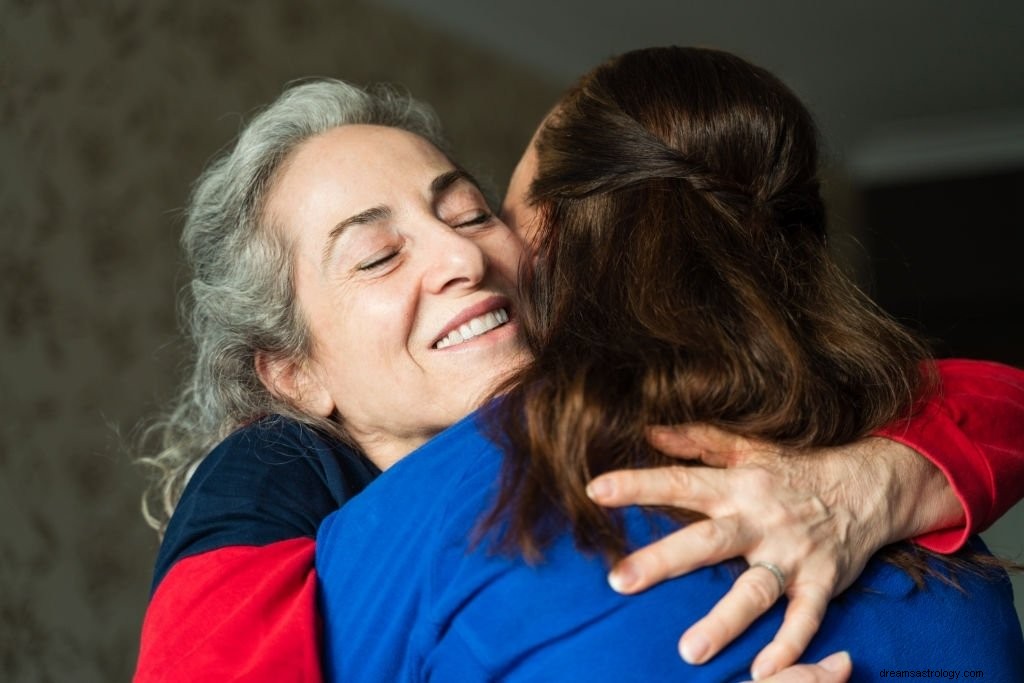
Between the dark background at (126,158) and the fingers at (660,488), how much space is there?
499 mm

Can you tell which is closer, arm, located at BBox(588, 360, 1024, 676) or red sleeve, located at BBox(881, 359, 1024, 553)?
arm, located at BBox(588, 360, 1024, 676)

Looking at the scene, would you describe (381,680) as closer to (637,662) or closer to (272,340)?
(637,662)

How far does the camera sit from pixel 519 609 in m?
0.99

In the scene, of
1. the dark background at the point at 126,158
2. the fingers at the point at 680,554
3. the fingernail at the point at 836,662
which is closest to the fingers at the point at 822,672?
the fingernail at the point at 836,662

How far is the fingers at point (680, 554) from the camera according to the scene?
98cm

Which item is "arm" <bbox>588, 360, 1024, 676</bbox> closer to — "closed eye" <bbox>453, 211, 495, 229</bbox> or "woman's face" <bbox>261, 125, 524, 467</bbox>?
"woman's face" <bbox>261, 125, 524, 467</bbox>

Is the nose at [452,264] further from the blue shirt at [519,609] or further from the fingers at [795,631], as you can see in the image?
the fingers at [795,631]

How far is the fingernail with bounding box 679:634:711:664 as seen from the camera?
38.5 inches

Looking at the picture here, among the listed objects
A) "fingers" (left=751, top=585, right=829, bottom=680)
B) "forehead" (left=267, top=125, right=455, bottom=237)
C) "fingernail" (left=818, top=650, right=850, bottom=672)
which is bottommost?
"fingernail" (left=818, top=650, right=850, bottom=672)

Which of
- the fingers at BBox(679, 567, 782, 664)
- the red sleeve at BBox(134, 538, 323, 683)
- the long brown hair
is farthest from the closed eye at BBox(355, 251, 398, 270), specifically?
the fingers at BBox(679, 567, 782, 664)

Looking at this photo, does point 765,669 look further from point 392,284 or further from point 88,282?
point 88,282

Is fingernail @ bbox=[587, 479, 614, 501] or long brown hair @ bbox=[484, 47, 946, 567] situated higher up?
long brown hair @ bbox=[484, 47, 946, 567]

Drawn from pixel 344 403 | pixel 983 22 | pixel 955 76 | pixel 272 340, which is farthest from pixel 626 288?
pixel 955 76

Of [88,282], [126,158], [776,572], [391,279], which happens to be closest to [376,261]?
[391,279]
